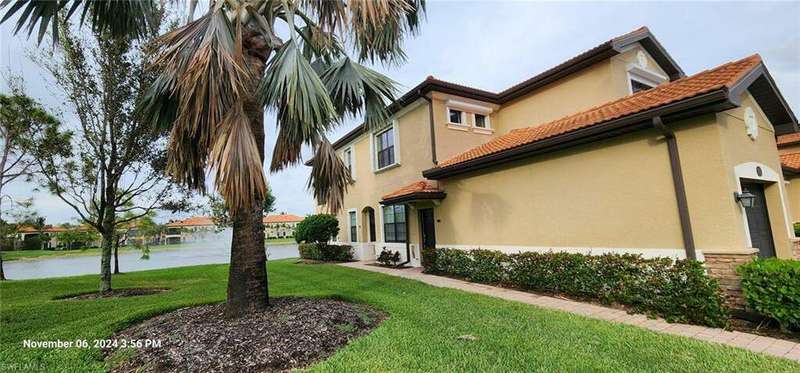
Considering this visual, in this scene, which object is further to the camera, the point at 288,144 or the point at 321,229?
the point at 321,229

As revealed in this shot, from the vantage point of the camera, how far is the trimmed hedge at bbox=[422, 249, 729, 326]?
5.27 metres

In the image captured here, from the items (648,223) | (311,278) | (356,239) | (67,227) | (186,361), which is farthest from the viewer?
(356,239)

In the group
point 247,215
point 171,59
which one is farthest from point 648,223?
point 171,59

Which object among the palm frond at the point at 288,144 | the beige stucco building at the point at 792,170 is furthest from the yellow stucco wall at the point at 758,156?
the palm frond at the point at 288,144

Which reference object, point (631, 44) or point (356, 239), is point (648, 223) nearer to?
point (631, 44)

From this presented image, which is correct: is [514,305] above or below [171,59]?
below

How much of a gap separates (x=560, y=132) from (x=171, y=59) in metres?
7.61

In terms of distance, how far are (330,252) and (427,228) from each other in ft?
22.2

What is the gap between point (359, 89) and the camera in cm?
645

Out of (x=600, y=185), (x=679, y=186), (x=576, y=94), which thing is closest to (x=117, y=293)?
(x=600, y=185)

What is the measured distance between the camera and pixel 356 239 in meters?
17.8

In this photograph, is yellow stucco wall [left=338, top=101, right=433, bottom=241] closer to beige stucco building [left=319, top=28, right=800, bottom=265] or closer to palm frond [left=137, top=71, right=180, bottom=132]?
beige stucco building [left=319, top=28, right=800, bottom=265]

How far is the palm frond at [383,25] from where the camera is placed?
514cm

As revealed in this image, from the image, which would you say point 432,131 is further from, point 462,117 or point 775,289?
point 775,289
